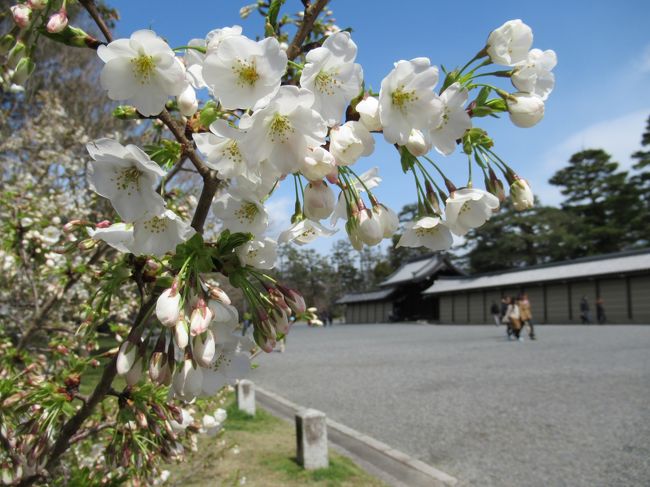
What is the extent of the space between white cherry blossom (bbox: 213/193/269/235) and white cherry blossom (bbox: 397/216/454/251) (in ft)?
1.12

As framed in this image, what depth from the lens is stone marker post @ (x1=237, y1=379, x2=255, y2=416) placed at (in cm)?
759

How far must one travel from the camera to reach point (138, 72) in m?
0.94

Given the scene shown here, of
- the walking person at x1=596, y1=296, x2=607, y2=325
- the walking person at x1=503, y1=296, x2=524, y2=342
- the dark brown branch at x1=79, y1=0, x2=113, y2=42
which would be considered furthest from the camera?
the walking person at x1=596, y1=296, x2=607, y2=325

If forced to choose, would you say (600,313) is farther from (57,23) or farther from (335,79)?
(57,23)

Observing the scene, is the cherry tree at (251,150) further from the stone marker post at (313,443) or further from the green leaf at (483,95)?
the stone marker post at (313,443)

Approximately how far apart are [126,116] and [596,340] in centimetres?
1711

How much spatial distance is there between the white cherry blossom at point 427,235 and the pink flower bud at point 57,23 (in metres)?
0.84

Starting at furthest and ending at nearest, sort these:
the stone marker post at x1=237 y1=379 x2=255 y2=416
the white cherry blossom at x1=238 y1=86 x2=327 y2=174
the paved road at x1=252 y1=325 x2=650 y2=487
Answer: the stone marker post at x1=237 y1=379 x2=255 y2=416, the paved road at x1=252 y1=325 x2=650 y2=487, the white cherry blossom at x1=238 y1=86 x2=327 y2=174

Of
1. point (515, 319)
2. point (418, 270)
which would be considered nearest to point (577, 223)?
point (418, 270)

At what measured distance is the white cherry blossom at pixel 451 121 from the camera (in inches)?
36.2

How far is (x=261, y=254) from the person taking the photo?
1.16m

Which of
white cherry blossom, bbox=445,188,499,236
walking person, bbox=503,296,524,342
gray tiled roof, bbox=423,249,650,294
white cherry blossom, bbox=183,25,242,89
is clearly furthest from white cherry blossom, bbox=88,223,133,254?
gray tiled roof, bbox=423,249,650,294

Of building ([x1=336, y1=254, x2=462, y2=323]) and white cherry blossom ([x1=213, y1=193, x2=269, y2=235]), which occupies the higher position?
building ([x1=336, y1=254, x2=462, y2=323])

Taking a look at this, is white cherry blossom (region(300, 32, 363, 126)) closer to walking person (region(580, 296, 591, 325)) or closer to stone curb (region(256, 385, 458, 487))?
stone curb (region(256, 385, 458, 487))
